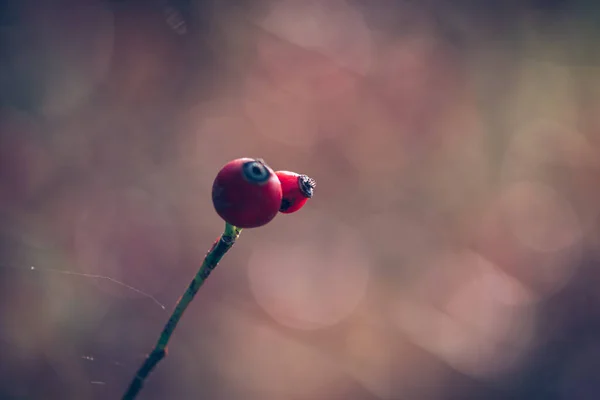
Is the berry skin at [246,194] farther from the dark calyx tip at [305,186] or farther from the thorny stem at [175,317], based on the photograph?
the dark calyx tip at [305,186]

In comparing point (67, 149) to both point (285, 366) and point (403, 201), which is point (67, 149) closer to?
point (285, 366)

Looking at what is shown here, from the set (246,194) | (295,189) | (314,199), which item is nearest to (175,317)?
(246,194)

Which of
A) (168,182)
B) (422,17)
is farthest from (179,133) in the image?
(422,17)

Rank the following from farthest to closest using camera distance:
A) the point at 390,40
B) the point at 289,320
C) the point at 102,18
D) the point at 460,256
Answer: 1. the point at 390,40
2. the point at 460,256
3. the point at 102,18
4. the point at 289,320

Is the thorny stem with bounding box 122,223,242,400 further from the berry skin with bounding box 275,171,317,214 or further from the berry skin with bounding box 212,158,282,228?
the berry skin with bounding box 275,171,317,214

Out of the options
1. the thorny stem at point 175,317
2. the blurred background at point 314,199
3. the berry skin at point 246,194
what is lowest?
the thorny stem at point 175,317

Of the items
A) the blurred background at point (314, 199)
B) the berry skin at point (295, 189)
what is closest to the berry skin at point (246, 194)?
the berry skin at point (295, 189)
